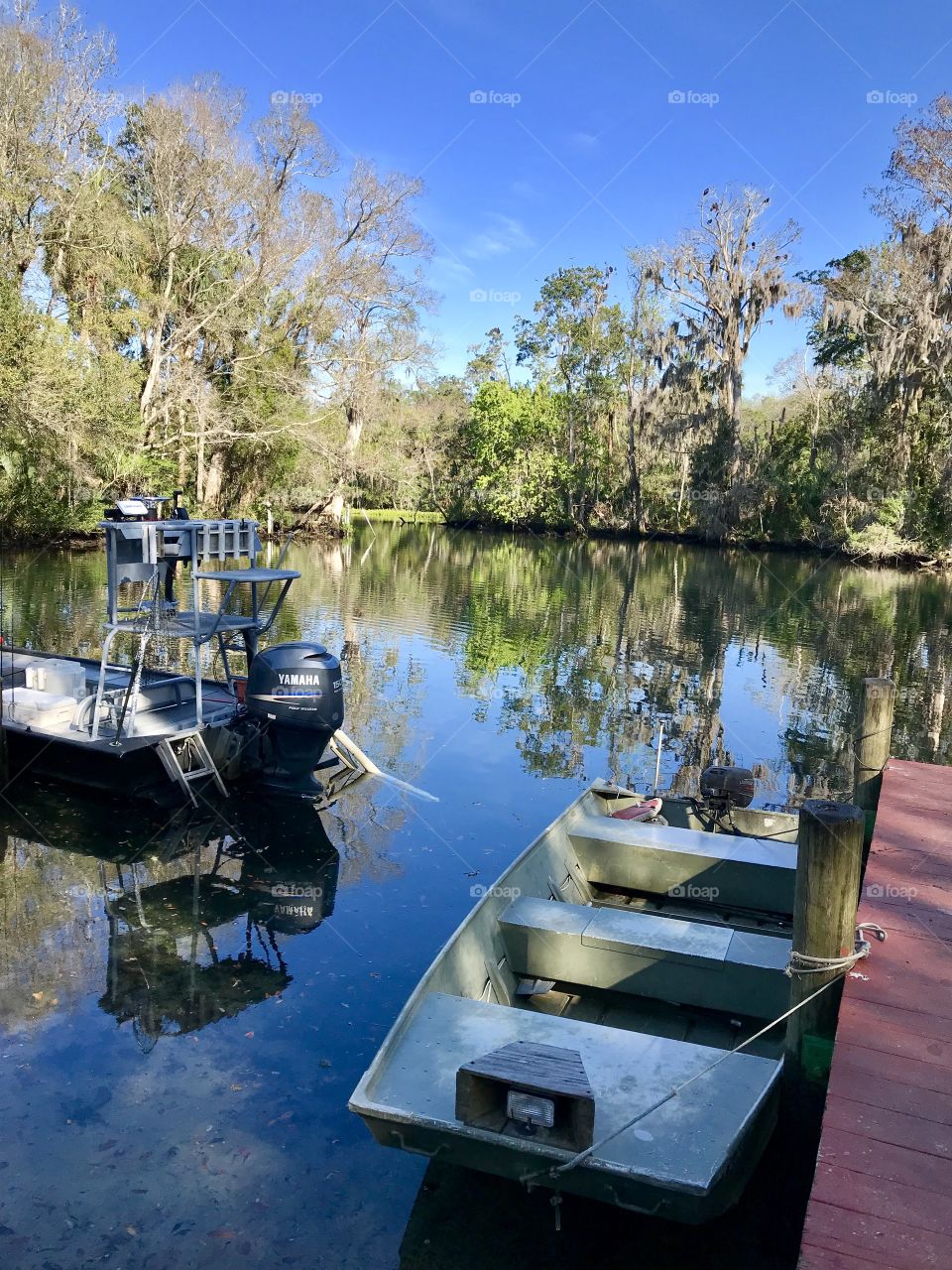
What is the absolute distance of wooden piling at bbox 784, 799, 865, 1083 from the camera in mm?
5074

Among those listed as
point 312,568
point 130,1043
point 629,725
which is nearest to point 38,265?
point 312,568

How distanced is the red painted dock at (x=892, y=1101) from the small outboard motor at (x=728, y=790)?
2.60 metres

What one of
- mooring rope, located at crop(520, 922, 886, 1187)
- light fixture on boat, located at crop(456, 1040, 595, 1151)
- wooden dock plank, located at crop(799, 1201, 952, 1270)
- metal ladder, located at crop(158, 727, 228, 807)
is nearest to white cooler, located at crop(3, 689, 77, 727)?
metal ladder, located at crop(158, 727, 228, 807)

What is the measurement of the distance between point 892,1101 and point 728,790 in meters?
5.51

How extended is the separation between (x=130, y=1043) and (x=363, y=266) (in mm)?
43061

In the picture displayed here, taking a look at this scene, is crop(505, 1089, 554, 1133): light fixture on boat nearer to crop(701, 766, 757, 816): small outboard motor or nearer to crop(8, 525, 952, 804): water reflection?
crop(701, 766, 757, 816): small outboard motor

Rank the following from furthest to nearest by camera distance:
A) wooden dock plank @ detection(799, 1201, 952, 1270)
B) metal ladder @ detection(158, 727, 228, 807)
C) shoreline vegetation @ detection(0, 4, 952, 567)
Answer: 1. shoreline vegetation @ detection(0, 4, 952, 567)
2. metal ladder @ detection(158, 727, 228, 807)
3. wooden dock plank @ detection(799, 1201, 952, 1270)

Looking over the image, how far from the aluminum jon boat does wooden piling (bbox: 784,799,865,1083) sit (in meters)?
0.22

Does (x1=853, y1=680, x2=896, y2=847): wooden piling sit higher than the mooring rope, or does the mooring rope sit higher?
(x1=853, y1=680, x2=896, y2=847): wooden piling

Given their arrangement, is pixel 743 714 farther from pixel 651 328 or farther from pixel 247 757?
pixel 651 328

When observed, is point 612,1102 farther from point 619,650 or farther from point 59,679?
point 619,650

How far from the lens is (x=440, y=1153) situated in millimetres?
4672

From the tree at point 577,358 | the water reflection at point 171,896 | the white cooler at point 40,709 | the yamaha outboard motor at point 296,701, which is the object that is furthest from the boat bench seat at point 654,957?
the tree at point 577,358

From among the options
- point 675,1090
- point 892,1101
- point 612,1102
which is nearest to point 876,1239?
point 892,1101
